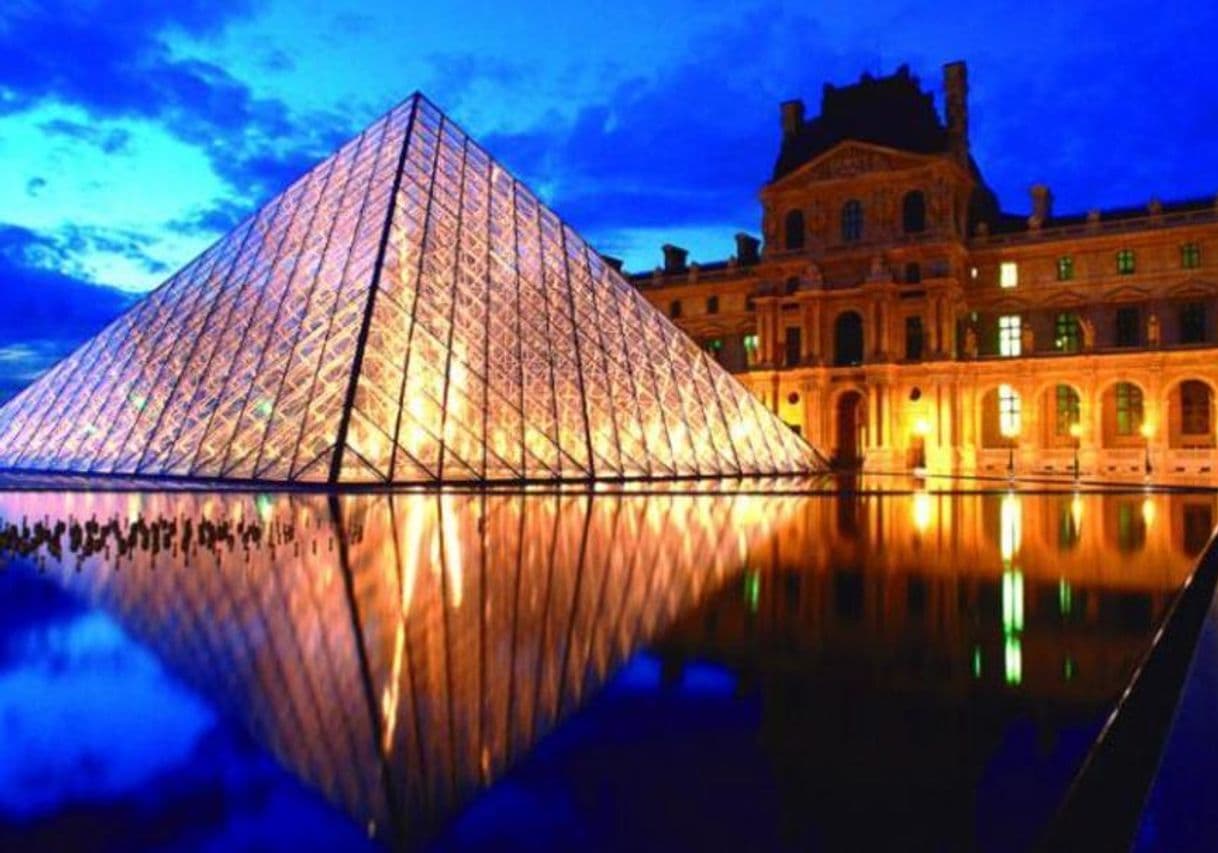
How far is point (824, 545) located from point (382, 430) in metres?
12.3

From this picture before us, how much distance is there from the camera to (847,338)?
4578 centimetres

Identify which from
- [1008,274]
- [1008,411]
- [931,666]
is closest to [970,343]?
[1008,411]

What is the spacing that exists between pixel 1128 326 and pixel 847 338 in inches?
450

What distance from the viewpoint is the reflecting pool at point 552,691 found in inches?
121

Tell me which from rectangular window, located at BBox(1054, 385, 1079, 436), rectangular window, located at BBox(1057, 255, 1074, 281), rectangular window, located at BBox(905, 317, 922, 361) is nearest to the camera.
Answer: rectangular window, located at BBox(1054, 385, 1079, 436)

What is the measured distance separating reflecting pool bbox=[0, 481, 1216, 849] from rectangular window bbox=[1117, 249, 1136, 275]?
35.8 m

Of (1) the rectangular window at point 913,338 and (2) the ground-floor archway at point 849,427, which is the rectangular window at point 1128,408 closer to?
(1) the rectangular window at point 913,338

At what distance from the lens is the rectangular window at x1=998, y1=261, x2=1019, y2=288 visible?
144 ft

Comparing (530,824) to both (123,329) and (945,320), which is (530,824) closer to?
(123,329)

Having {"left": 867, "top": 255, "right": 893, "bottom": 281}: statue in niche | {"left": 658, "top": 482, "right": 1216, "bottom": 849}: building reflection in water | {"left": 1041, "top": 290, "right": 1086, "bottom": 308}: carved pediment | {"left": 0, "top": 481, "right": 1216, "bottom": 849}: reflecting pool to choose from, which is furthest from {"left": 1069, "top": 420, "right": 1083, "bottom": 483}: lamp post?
{"left": 0, "top": 481, "right": 1216, "bottom": 849}: reflecting pool

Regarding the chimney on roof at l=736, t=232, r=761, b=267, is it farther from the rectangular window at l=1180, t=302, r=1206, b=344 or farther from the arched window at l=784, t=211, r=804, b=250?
the rectangular window at l=1180, t=302, r=1206, b=344

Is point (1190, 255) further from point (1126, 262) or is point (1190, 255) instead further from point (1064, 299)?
point (1064, 299)

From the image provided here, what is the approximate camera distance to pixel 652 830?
9.65ft

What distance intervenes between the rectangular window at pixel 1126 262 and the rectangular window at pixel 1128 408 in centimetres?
467
